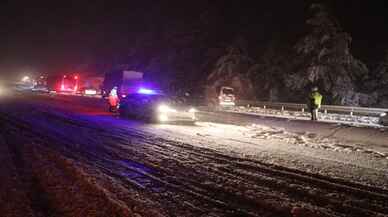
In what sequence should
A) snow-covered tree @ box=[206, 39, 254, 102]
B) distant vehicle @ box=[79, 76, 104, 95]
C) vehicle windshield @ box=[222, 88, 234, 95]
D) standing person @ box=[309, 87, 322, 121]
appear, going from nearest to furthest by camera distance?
1. standing person @ box=[309, 87, 322, 121]
2. vehicle windshield @ box=[222, 88, 234, 95]
3. snow-covered tree @ box=[206, 39, 254, 102]
4. distant vehicle @ box=[79, 76, 104, 95]

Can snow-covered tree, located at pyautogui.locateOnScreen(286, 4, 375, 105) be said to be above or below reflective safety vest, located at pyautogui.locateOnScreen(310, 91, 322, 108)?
above

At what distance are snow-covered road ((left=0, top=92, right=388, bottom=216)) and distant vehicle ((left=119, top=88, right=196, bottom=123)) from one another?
14.1ft

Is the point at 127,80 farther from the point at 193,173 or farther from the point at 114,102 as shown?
the point at 193,173

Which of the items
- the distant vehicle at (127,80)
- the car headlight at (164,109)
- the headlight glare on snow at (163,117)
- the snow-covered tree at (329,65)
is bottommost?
the headlight glare on snow at (163,117)

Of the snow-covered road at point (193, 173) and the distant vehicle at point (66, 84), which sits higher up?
the distant vehicle at point (66, 84)

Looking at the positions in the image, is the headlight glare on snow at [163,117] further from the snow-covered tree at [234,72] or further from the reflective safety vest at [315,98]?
the snow-covered tree at [234,72]

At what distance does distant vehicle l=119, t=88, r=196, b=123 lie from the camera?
20516 mm

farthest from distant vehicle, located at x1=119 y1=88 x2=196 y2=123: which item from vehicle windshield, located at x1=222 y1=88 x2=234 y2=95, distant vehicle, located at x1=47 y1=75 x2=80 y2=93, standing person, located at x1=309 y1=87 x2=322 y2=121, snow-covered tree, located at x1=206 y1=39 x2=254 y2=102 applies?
distant vehicle, located at x1=47 y1=75 x2=80 y2=93

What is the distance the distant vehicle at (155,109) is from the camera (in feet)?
67.3

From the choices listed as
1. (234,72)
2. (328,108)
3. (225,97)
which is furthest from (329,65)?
(234,72)

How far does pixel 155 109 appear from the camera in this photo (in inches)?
827

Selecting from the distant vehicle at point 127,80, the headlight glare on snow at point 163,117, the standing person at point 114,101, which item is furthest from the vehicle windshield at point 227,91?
the headlight glare on snow at point 163,117

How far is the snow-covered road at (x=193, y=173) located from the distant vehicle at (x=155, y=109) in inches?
169

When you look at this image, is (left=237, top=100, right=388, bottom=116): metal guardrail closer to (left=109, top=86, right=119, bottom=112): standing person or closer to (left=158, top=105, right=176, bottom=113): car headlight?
(left=158, top=105, right=176, bottom=113): car headlight
